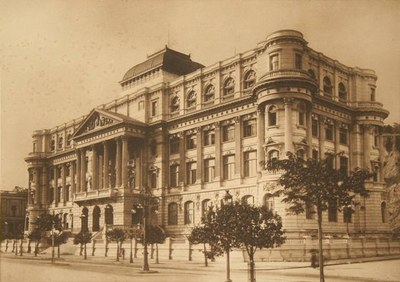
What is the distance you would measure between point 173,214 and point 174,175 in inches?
150

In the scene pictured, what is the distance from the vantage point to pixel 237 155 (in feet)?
149

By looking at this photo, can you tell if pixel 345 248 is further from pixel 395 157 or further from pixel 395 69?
pixel 395 157

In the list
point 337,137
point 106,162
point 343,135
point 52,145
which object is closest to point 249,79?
point 337,137

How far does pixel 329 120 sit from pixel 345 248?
1418 centimetres

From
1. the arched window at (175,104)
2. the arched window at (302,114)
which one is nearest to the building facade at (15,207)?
the arched window at (175,104)

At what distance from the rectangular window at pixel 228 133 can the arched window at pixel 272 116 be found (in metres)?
6.19

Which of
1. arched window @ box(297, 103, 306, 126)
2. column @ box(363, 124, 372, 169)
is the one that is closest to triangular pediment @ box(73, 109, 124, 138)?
arched window @ box(297, 103, 306, 126)

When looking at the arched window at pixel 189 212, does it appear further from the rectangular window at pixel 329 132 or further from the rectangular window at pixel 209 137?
the rectangular window at pixel 329 132

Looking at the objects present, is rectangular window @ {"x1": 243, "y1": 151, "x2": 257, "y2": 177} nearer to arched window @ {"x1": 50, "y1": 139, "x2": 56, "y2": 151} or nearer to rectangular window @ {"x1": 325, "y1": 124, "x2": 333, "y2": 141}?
rectangular window @ {"x1": 325, "y1": 124, "x2": 333, "y2": 141}

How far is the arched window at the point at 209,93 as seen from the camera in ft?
160

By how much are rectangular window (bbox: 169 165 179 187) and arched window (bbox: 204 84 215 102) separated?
754cm

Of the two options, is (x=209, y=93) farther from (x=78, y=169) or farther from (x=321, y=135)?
(x=78, y=169)

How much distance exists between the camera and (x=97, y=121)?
57.4 metres

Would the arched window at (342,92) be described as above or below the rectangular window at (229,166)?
above
